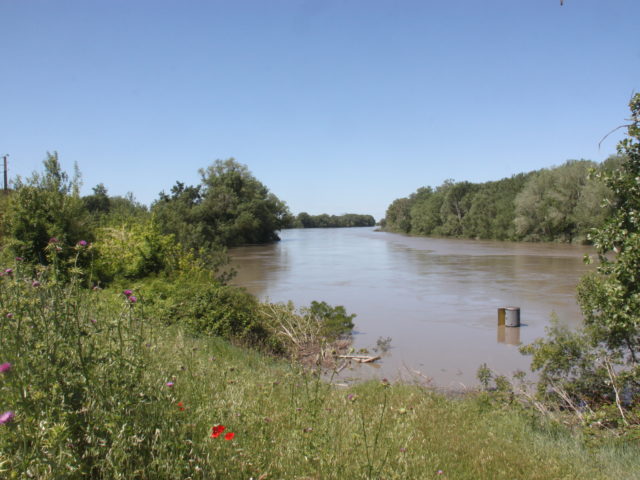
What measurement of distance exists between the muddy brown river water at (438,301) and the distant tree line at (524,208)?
5.66 m

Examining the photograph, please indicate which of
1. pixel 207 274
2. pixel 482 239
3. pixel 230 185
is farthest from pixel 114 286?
pixel 482 239

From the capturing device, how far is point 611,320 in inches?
243

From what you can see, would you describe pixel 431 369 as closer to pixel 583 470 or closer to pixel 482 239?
pixel 583 470

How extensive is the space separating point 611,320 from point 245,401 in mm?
4923

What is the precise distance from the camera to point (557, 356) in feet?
23.4

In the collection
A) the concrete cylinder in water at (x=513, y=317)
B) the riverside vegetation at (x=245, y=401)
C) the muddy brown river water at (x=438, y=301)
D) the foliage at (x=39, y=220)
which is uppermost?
the foliage at (x=39, y=220)

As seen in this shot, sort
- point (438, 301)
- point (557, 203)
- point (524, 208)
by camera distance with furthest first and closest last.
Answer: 1. point (524, 208)
2. point (557, 203)
3. point (438, 301)

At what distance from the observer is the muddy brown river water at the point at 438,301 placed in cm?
1045

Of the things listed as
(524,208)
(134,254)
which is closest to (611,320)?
(134,254)

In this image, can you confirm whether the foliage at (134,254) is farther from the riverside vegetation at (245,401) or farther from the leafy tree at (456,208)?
the leafy tree at (456,208)

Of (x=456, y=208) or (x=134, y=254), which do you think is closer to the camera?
(x=134, y=254)

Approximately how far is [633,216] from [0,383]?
6583 millimetres

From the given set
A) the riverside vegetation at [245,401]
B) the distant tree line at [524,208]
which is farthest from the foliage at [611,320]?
the distant tree line at [524,208]

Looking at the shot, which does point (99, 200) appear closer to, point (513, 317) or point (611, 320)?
point (513, 317)
